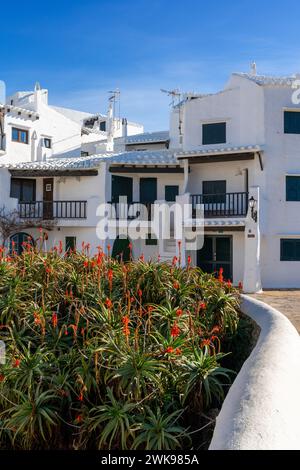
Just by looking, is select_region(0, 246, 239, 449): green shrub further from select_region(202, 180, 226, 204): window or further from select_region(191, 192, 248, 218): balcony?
select_region(202, 180, 226, 204): window

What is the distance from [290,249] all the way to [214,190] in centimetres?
457

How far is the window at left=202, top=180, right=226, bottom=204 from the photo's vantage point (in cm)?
2125

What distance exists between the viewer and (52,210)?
23094 mm

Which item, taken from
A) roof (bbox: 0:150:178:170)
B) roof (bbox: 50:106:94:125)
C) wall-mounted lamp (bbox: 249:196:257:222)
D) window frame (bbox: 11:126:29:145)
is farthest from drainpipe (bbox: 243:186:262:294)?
roof (bbox: 50:106:94:125)

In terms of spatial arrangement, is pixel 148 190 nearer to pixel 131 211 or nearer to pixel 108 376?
pixel 131 211

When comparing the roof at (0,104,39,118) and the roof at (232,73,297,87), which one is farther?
the roof at (0,104,39,118)

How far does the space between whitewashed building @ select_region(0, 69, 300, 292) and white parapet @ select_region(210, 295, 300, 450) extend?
14012mm

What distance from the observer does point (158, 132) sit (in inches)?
1350

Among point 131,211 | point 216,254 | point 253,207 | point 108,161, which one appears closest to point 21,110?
point 108,161

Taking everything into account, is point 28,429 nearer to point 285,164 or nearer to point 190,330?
point 190,330

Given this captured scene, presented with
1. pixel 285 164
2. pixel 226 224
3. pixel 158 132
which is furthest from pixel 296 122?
pixel 158 132

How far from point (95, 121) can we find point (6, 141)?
56.4 ft

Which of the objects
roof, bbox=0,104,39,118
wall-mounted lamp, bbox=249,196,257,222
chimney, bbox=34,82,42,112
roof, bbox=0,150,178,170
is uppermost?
chimney, bbox=34,82,42,112

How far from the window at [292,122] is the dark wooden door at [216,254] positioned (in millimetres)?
5612
